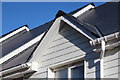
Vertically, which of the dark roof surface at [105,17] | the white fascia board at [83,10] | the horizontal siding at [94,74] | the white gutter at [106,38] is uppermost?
the white fascia board at [83,10]

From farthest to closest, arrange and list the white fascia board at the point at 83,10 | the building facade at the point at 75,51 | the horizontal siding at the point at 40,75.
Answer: the white fascia board at the point at 83,10 < the horizontal siding at the point at 40,75 < the building facade at the point at 75,51

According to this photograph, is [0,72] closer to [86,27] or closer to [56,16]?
[56,16]

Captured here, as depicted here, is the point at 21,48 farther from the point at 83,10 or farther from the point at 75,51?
the point at 75,51

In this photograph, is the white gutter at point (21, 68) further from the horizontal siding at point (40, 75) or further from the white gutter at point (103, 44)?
the white gutter at point (103, 44)

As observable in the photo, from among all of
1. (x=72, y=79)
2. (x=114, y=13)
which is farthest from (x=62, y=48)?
(x=114, y=13)

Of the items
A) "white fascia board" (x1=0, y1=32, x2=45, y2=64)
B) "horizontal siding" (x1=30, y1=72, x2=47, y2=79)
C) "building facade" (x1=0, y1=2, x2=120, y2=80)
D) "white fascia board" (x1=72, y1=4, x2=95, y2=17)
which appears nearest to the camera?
"building facade" (x1=0, y1=2, x2=120, y2=80)

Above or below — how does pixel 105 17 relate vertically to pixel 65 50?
above

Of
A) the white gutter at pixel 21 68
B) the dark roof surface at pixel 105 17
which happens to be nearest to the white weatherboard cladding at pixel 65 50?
the white gutter at pixel 21 68

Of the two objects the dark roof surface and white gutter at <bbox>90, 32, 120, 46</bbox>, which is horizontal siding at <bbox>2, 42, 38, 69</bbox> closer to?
the dark roof surface

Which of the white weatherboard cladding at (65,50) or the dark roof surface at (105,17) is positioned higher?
the dark roof surface at (105,17)

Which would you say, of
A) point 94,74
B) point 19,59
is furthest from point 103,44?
point 19,59

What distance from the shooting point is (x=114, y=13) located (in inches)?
362

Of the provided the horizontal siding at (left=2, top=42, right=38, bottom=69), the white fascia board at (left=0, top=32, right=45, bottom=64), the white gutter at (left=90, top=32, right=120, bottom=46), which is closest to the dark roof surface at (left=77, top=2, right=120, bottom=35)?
the white gutter at (left=90, top=32, right=120, bottom=46)

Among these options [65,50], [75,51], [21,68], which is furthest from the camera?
[21,68]
